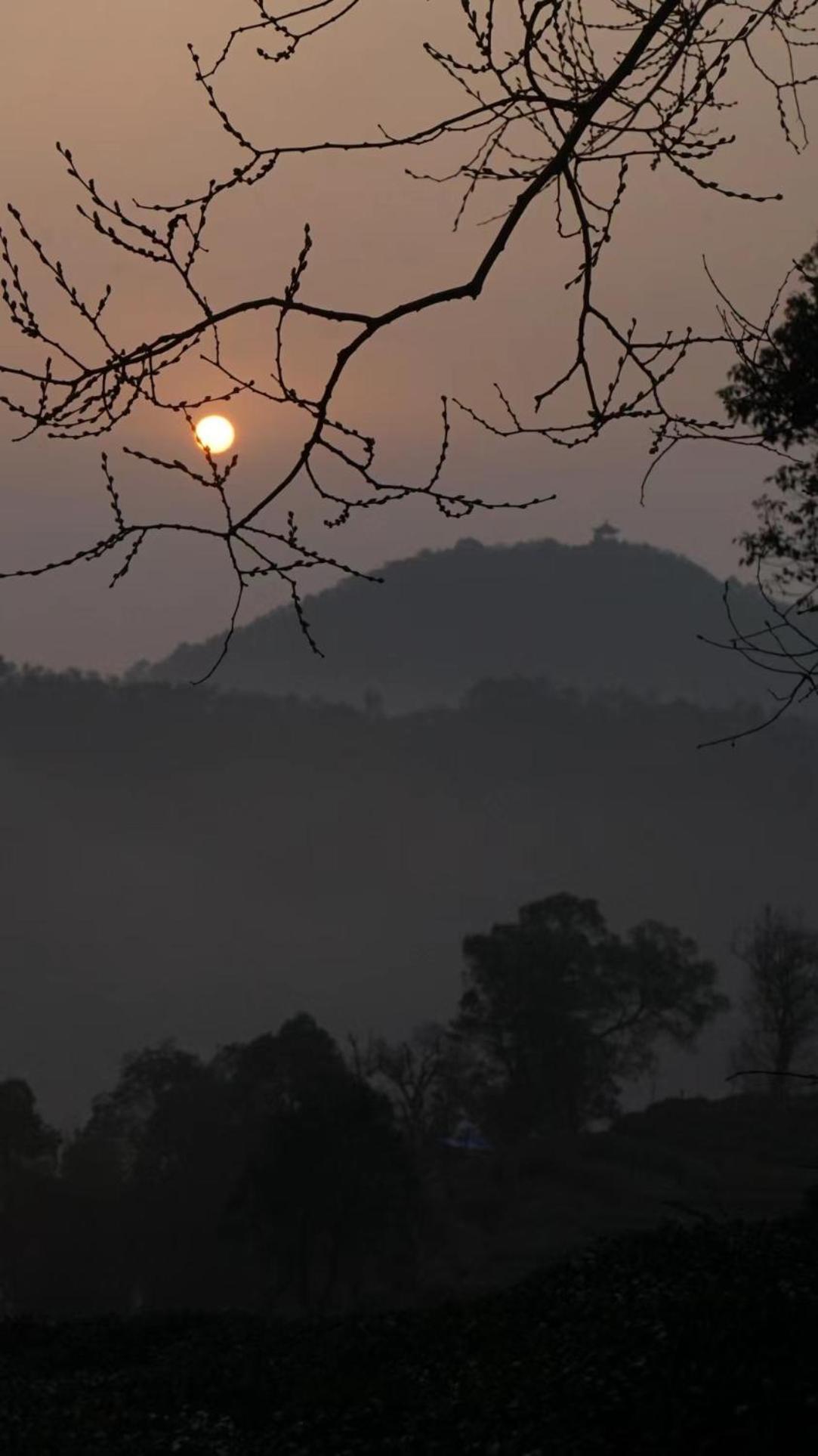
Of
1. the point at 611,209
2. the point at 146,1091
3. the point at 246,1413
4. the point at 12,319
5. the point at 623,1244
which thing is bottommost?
the point at 246,1413

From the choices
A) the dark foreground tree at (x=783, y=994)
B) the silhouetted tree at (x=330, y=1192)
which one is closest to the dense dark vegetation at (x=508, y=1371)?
the silhouetted tree at (x=330, y=1192)

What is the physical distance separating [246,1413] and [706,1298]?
17.3 feet

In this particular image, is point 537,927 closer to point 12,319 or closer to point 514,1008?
point 514,1008

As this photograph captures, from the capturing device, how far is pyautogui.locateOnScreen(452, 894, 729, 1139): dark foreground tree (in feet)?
197

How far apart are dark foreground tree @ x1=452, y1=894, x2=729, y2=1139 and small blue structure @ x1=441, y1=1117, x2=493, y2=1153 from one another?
51.5 inches

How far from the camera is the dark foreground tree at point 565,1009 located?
60094mm

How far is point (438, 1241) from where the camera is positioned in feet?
147

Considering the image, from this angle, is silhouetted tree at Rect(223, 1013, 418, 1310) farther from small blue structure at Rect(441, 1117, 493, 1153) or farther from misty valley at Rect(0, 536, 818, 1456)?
small blue structure at Rect(441, 1117, 493, 1153)

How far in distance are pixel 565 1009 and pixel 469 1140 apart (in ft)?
21.1

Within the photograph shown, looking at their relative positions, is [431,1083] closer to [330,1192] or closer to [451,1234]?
[451,1234]

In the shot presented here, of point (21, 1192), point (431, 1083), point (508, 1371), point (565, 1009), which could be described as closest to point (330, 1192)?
point (21, 1192)

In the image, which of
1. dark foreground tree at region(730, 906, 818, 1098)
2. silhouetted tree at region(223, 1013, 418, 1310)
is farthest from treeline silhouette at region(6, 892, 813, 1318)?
dark foreground tree at region(730, 906, 818, 1098)

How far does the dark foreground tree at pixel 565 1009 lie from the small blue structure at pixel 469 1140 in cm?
131

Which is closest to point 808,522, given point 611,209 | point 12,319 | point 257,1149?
point 611,209
